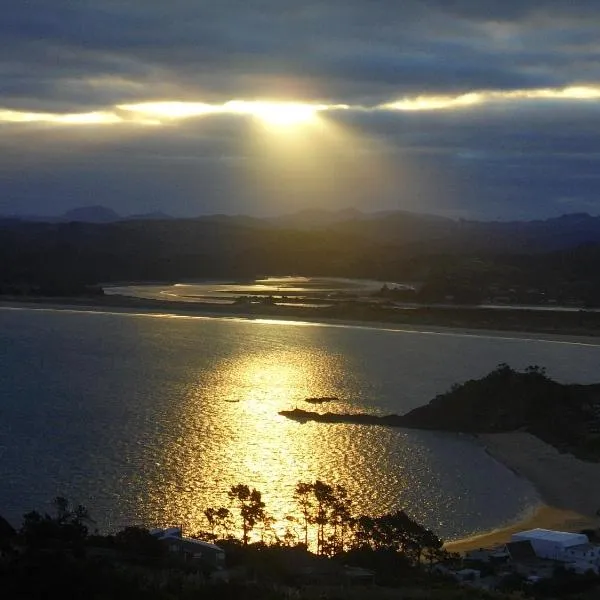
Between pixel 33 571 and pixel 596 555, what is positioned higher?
pixel 33 571

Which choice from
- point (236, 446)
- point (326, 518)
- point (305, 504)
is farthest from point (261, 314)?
point (326, 518)

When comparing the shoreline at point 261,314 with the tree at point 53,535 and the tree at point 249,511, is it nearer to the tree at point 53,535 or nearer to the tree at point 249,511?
the tree at point 249,511

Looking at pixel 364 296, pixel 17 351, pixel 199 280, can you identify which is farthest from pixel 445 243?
pixel 17 351

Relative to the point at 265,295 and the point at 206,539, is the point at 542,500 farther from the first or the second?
the point at 265,295

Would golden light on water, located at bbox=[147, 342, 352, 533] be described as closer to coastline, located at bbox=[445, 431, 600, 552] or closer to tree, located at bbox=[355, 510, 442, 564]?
tree, located at bbox=[355, 510, 442, 564]

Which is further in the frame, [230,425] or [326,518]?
[230,425]

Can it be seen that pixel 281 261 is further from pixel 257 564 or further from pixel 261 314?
pixel 257 564

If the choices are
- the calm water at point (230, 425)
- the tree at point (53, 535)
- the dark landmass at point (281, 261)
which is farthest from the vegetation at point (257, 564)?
the dark landmass at point (281, 261)
